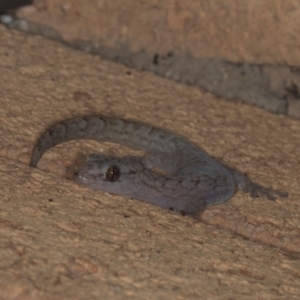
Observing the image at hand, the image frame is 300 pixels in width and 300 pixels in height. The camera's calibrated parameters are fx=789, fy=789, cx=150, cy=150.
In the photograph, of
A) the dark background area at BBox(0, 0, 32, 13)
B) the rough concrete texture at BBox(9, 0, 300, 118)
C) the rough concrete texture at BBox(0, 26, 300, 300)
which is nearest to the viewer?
the rough concrete texture at BBox(0, 26, 300, 300)

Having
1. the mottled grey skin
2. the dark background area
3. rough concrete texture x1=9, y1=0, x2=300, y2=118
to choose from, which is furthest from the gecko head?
the dark background area

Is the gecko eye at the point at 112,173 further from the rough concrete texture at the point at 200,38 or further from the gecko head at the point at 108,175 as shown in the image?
the rough concrete texture at the point at 200,38

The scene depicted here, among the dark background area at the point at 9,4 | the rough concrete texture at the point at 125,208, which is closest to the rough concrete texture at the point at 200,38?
the dark background area at the point at 9,4

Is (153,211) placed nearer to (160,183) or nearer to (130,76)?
(160,183)

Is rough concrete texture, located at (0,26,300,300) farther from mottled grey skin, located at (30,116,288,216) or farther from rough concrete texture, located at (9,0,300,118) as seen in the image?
rough concrete texture, located at (9,0,300,118)

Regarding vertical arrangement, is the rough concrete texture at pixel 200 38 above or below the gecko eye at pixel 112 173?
above

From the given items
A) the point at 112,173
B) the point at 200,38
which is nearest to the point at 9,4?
the point at 200,38

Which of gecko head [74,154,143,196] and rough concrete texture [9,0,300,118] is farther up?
rough concrete texture [9,0,300,118]
